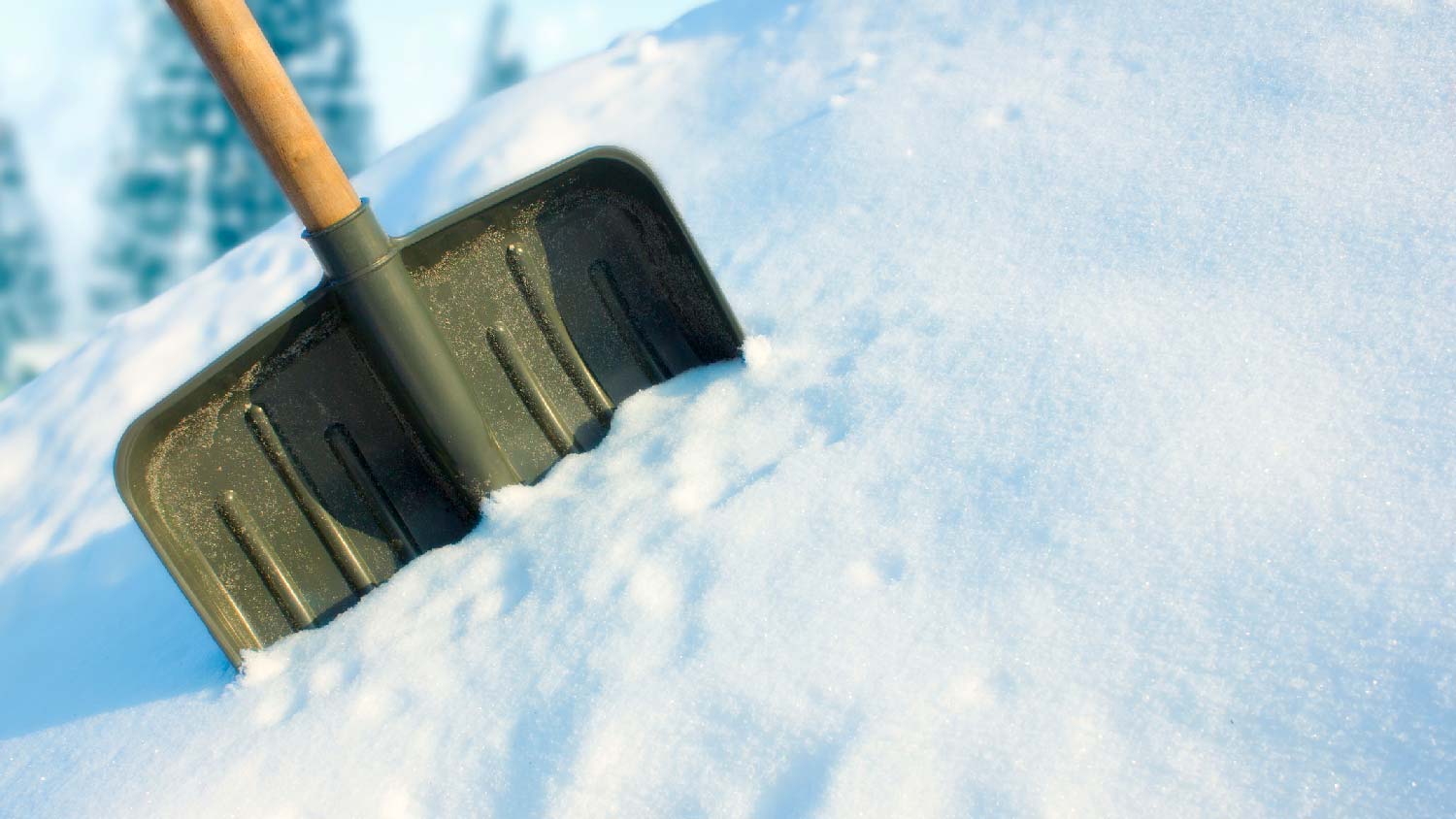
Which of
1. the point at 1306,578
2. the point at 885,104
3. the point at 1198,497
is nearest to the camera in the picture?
the point at 1306,578

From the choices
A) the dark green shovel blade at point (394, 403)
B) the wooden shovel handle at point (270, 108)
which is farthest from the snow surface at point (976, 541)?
the wooden shovel handle at point (270, 108)

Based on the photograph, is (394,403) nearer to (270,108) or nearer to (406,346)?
(406,346)

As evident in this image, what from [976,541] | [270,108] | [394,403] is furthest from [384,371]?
[976,541]

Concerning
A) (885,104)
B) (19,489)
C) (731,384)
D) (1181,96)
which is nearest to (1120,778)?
(731,384)

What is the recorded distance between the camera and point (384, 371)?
48.7 inches

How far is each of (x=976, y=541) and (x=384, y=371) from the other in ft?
2.72

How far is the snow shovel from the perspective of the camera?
3.71 ft

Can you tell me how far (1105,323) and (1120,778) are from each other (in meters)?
0.66

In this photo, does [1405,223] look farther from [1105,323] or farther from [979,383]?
[979,383]

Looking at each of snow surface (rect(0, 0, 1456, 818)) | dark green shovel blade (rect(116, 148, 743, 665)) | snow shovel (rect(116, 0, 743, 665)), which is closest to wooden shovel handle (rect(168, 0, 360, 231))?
snow shovel (rect(116, 0, 743, 665))

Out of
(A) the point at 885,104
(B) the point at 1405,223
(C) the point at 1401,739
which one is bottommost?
(C) the point at 1401,739

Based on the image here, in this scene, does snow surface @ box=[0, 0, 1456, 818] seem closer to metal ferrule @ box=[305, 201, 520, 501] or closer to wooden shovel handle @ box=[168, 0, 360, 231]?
metal ferrule @ box=[305, 201, 520, 501]

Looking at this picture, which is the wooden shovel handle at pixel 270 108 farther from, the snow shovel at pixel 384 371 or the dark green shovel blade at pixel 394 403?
the dark green shovel blade at pixel 394 403

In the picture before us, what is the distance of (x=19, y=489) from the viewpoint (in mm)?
1952
